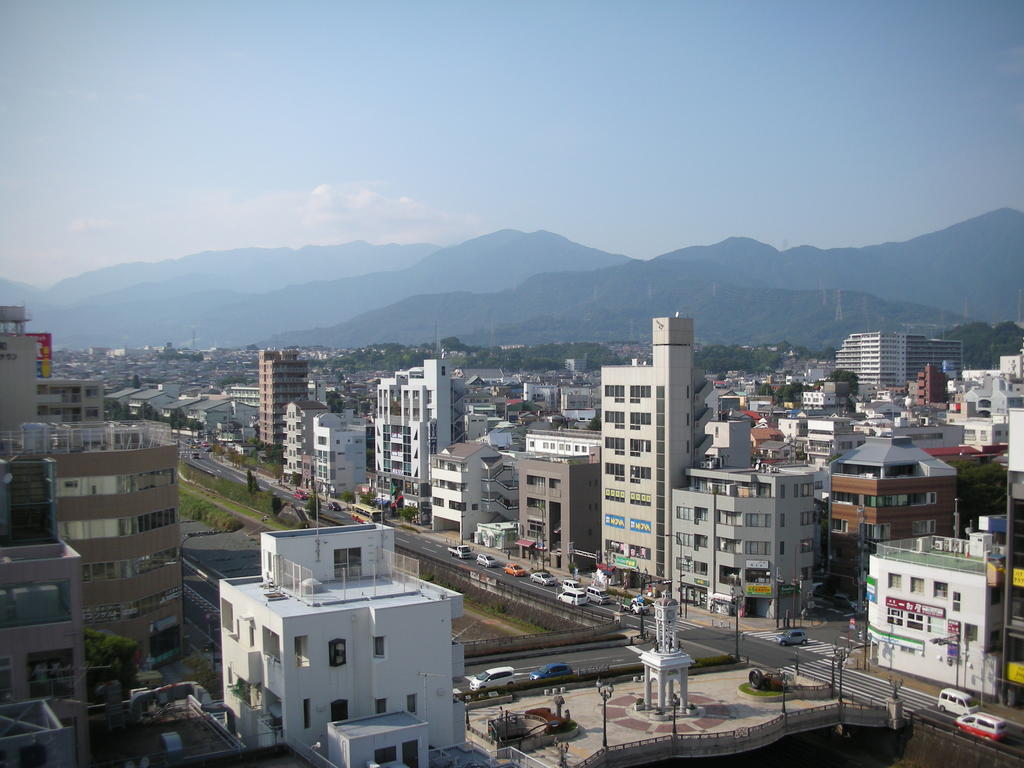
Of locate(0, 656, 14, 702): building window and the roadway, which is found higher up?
locate(0, 656, 14, 702): building window

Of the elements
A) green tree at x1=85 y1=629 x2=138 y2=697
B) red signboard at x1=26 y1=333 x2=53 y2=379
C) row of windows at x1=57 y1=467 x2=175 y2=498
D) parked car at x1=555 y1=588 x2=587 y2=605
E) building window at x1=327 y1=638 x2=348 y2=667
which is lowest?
parked car at x1=555 y1=588 x2=587 y2=605

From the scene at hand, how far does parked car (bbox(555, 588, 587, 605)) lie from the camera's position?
33.3 metres

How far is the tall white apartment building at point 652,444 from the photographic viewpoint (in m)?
35.4

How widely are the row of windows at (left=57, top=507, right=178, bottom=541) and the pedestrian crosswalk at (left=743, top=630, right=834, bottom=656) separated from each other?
777 inches

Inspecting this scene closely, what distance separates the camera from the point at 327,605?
16.3m

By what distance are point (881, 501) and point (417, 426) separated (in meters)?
29.7

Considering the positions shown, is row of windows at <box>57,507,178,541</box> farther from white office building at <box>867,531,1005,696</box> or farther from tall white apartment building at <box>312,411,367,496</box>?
tall white apartment building at <box>312,411,367,496</box>

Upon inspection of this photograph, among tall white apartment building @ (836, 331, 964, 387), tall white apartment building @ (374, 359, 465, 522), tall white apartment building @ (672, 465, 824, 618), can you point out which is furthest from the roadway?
tall white apartment building @ (836, 331, 964, 387)

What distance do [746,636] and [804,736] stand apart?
681 cm

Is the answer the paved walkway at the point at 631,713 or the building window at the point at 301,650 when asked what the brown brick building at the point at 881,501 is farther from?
the building window at the point at 301,650

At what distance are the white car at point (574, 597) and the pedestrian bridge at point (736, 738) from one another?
1226 centimetres

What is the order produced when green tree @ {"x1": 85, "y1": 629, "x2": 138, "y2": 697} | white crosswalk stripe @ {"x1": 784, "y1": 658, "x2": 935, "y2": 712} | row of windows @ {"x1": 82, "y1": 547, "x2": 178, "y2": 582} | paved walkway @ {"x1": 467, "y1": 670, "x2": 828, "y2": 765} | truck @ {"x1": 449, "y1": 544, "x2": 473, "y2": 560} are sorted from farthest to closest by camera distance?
truck @ {"x1": 449, "y1": 544, "x2": 473, "y2": 560} → white crosswalk stripe @ {"x1": 784, "y1": 658, "x2": 935, "y2": 712} → row of windows @ {"x1": 82, "y1": 547, "x2": 178, "y2": 582} → paved walkway @ {"x1": 467, "y1": 670, "x2": 828, "y2": 765} → green tree @ {"x1": 85, "y1": 629, "x2": 138, "y2": 697}

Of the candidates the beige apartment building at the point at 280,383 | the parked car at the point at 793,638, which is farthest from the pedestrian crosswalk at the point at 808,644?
the beige apartment building at the point at 280,383

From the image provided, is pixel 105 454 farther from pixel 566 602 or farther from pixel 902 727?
pixel 902 727
